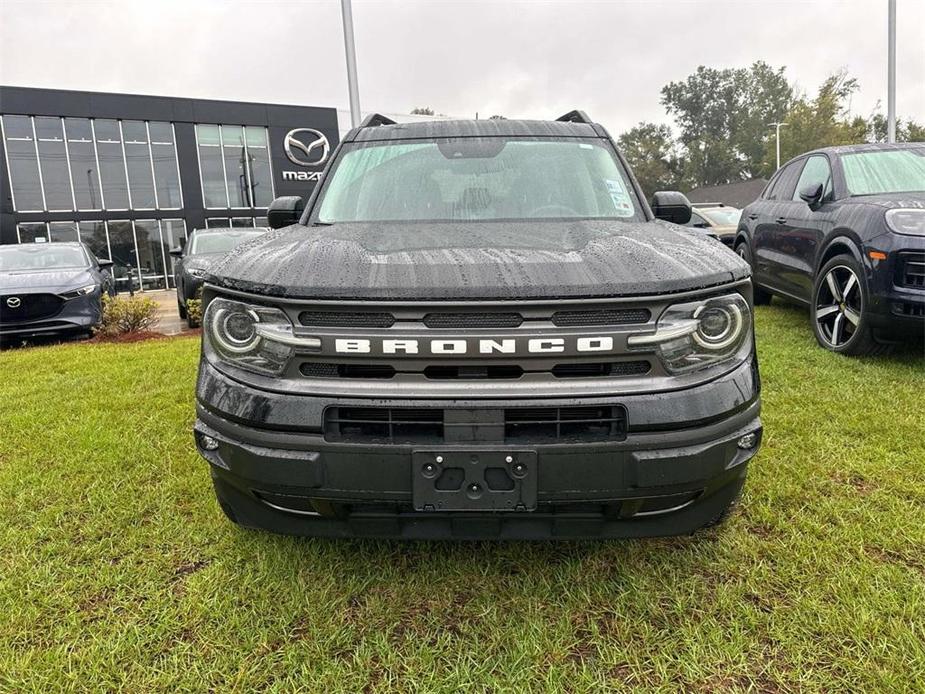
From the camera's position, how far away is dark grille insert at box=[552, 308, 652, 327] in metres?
1.72

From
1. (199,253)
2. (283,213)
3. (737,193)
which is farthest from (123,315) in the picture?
(737,193)

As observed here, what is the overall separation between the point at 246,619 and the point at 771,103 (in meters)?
80.2

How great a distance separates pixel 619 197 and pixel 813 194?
3.19 metres


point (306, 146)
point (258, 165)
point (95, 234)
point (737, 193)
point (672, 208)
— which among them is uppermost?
point (306, 146)

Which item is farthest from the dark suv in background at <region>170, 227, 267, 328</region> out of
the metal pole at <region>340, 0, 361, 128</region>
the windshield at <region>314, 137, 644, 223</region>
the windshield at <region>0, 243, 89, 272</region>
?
the windshield at <region>314, 137, 644, 223</region>

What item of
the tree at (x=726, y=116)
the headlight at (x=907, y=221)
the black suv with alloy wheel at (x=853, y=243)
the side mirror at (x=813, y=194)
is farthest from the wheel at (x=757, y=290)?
the tree at (x=726, y=116)

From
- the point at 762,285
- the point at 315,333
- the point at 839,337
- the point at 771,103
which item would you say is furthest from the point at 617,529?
the point at 771,103

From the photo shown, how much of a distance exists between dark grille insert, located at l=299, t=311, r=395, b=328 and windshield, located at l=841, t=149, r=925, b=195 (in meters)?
4.82

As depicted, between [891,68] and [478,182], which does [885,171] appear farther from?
[891,68]

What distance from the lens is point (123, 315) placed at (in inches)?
312

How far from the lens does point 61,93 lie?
873 inches

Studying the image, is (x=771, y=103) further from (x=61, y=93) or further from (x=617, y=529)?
(x=617, y=529)

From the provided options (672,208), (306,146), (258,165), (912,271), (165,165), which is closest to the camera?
(672,208)

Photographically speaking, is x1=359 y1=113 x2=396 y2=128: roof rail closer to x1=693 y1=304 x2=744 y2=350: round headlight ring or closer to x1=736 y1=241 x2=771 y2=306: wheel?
x1=693 y1=304 x2=744 y2=350: round headlight ring
